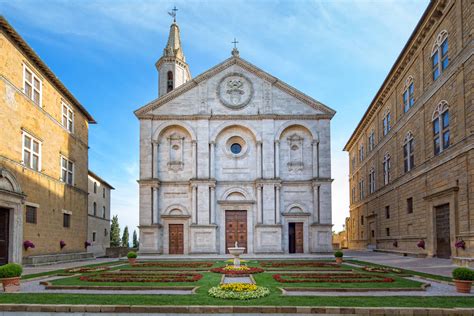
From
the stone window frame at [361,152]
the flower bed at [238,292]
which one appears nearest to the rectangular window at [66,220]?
the flower bed at [238,292]

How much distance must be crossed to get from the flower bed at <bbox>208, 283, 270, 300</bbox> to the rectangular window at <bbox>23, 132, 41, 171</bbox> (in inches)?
739

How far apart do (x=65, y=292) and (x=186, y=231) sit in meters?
25.9

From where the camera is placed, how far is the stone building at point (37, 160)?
2609 centimetres

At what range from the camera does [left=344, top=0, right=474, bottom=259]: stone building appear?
25.2m

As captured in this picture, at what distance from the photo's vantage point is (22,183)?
27.8 meters

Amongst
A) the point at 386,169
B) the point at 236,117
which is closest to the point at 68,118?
the point at 236,117

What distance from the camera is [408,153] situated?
123ft

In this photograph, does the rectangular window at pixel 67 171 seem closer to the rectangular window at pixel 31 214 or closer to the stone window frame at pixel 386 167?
the rectangular window at pixel 31 214

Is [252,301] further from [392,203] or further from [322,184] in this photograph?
[392,203]

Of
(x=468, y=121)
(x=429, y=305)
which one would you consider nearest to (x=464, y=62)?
(x=468, y=121)

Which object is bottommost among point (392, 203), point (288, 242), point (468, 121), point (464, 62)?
point (288, 242)

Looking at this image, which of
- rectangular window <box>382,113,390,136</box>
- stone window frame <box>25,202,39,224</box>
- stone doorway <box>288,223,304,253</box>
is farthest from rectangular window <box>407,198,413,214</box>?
stone window frame <box>25,202,39,224</box>

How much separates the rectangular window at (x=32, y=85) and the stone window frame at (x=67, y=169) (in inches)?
239

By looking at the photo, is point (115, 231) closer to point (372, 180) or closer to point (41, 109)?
point (372, 180)
